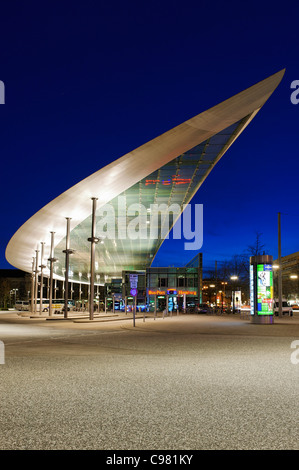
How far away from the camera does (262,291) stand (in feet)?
102

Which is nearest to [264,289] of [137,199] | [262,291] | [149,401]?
[262,291]

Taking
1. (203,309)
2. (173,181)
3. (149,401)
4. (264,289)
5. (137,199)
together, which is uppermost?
(173,181)

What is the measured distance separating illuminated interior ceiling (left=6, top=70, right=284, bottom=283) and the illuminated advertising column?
6.49 metres

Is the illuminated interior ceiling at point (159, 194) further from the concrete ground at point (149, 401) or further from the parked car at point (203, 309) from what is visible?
the concrete ground at point (149, 401)

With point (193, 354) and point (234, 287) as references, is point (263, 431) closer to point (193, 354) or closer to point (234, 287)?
point (193, 354)

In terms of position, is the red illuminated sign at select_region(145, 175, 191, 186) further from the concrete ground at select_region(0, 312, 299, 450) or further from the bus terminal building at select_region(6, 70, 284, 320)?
the concrete ground at select_region(0, 312, 299, 450)

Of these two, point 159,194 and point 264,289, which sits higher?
point 159,194

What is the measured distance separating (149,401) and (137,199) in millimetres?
28188

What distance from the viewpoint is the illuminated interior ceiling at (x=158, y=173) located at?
2134 centimetres

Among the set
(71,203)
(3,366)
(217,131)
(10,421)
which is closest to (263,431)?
(10,421)

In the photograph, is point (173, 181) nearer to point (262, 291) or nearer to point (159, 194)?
point (159, 194)

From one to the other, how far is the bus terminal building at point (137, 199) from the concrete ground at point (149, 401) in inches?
479

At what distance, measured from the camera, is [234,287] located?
73500 millimetres
